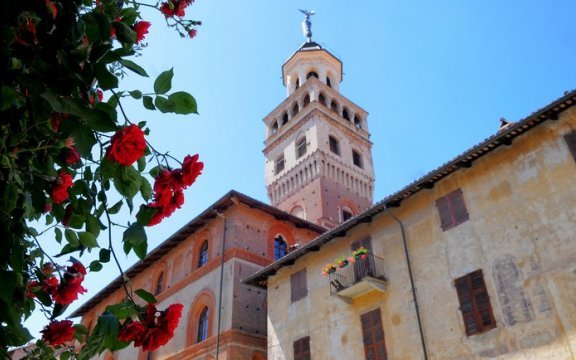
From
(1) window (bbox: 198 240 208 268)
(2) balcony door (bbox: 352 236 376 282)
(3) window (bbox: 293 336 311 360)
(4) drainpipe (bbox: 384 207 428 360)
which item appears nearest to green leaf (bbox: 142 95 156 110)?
(4) drainpipe (bbox: 384 207 428 360)

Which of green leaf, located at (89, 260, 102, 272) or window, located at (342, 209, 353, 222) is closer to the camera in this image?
green leaf, located at (89, 260, 102, 272)

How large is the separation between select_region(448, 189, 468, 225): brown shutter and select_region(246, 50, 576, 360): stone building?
0.03 meters

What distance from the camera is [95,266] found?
271cm

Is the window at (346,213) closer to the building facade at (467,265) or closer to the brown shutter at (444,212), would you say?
the building facade at (467,265)

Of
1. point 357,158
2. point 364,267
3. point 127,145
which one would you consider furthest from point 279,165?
point 127,145

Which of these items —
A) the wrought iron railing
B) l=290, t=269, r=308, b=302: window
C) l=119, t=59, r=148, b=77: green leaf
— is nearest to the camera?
l=119, t=59, r=148, b=77: green leaf

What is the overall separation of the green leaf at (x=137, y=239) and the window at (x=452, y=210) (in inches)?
459

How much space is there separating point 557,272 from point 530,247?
841mm

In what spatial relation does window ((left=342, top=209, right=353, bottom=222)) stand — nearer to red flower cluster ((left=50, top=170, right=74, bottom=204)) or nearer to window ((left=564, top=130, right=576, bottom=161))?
window ((left=564, top=130, right=576, bottom=161))

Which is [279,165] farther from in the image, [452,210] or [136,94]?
[136,94]

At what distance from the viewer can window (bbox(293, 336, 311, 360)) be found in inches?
594

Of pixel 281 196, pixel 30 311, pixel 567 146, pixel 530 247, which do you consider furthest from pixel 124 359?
pixel 30 311

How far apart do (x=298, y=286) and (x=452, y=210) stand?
6.22 meters

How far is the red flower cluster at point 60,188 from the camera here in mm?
2439
